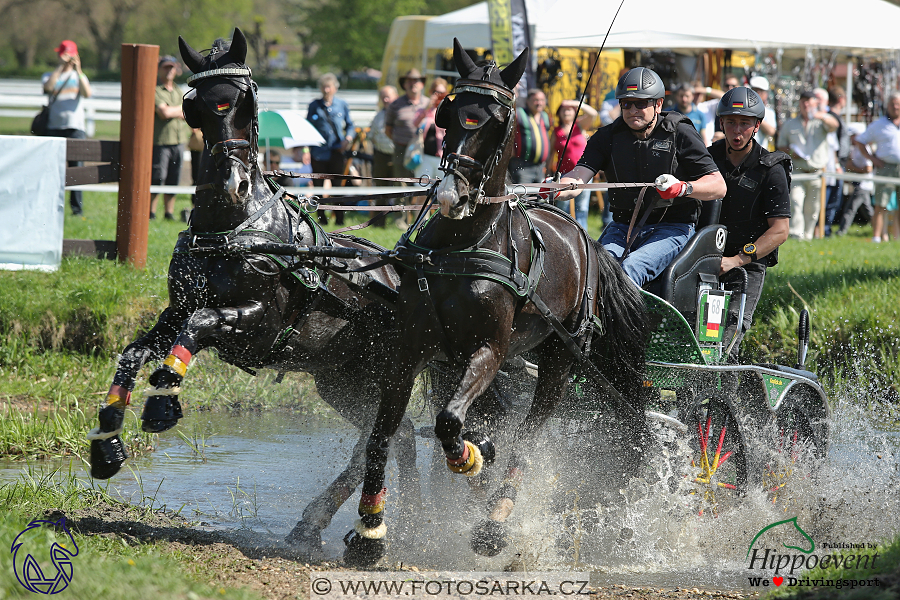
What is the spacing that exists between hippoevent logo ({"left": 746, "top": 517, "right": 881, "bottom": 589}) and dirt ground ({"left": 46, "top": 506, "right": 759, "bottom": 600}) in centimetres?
24

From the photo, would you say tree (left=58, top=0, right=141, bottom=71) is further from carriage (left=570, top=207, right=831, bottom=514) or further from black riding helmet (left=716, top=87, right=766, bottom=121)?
carriage (left=570, top=207, right=831, bottom=514)

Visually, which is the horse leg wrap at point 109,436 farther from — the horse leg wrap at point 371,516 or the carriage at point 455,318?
the horse leg wrap at point 371,516

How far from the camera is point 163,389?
410cm

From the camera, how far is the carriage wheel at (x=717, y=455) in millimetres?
5336

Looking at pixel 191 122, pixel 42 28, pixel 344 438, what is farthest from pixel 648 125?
pixel 42 28

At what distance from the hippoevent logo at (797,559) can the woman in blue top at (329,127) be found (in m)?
8.53

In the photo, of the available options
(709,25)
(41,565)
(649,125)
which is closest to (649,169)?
(649,125)

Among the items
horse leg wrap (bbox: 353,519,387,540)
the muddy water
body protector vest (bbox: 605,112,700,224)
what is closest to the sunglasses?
body protector vest (bbox: 605,112,700,224)

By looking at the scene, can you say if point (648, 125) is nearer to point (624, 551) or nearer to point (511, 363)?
point (511, 363)

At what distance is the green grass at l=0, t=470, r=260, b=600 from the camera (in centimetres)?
324

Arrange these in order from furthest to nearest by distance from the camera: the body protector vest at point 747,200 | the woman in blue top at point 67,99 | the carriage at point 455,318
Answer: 1. the woman in blue top at point 67,99
2. the body protector vest at point 747,200
3. the carriage at point 455,318

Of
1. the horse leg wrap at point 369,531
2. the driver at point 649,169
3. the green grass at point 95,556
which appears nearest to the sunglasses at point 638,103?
the driver at point 649,169

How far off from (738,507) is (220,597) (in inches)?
121

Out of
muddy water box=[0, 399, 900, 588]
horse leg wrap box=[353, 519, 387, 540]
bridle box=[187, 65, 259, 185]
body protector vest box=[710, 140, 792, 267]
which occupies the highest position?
bridle box=[187, 65, 259, 185]
